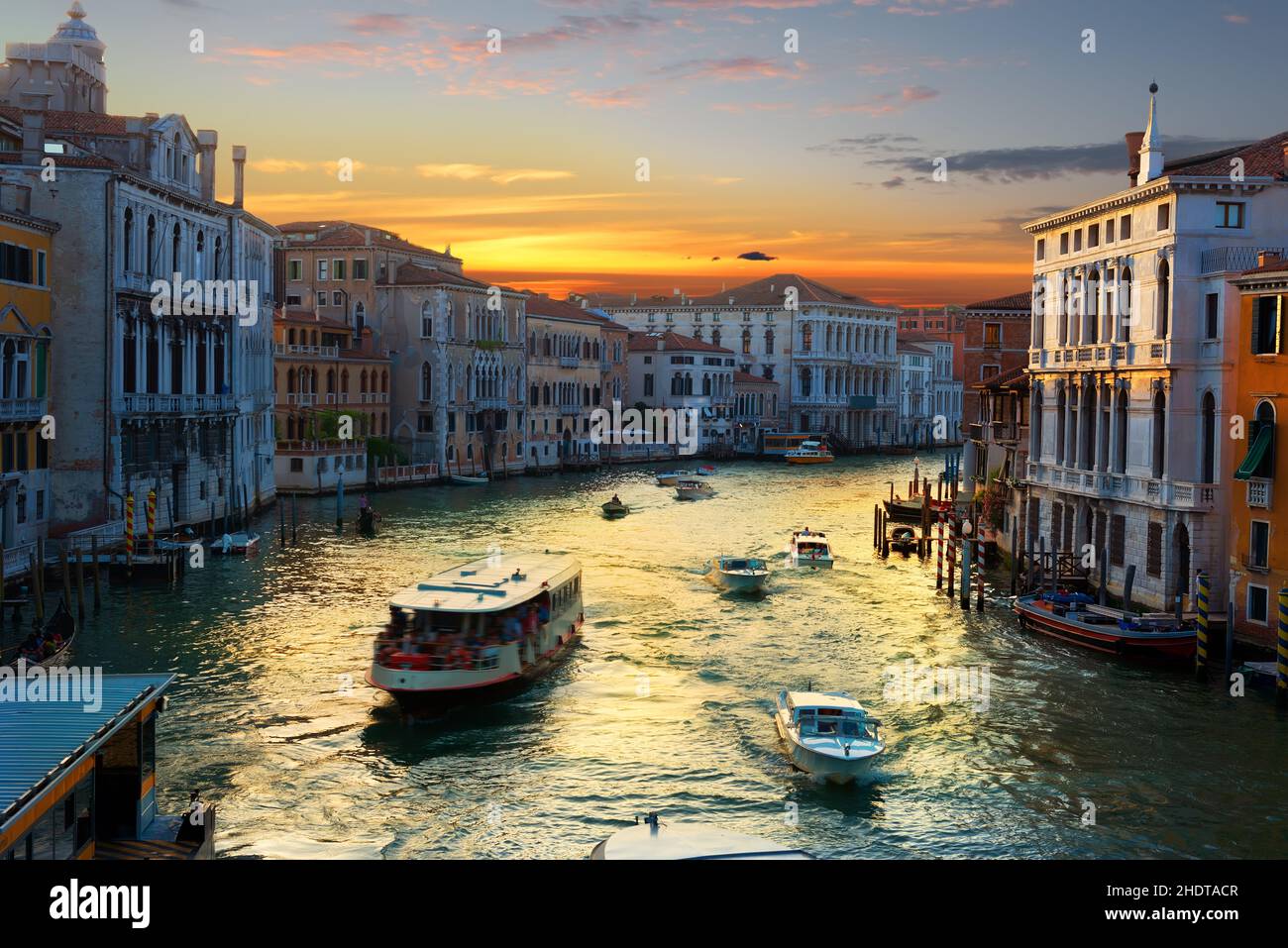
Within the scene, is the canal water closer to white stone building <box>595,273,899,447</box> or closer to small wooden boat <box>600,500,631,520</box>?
small wooden boat <box>600,500,631,520</box>

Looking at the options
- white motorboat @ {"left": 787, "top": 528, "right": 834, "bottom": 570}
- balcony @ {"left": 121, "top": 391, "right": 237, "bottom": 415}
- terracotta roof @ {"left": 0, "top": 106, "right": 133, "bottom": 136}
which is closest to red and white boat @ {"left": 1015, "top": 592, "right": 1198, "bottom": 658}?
white motorboat @ {"left": 787, "top": 528, "right": 834, "bottom": 570}

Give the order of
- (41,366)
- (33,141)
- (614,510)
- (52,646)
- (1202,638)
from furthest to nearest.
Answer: (614,510)
(33,141)
(41,366)
(1202,638)
(52,646)

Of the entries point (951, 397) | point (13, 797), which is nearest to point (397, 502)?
point (13, 797)

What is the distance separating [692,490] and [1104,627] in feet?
116

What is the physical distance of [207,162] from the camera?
40500mm

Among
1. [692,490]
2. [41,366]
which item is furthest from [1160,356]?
[692,490]

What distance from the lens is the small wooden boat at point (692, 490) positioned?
2229 inches

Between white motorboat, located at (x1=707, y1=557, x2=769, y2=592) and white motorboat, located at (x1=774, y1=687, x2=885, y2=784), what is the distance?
12.5m

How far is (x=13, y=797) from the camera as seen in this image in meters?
7.96

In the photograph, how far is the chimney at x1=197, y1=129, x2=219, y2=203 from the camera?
4009cm

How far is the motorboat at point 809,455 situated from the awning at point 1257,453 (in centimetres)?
6487

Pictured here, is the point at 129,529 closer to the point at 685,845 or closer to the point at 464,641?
the point at 464,641

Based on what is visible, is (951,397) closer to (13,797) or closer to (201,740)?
(201,740)
